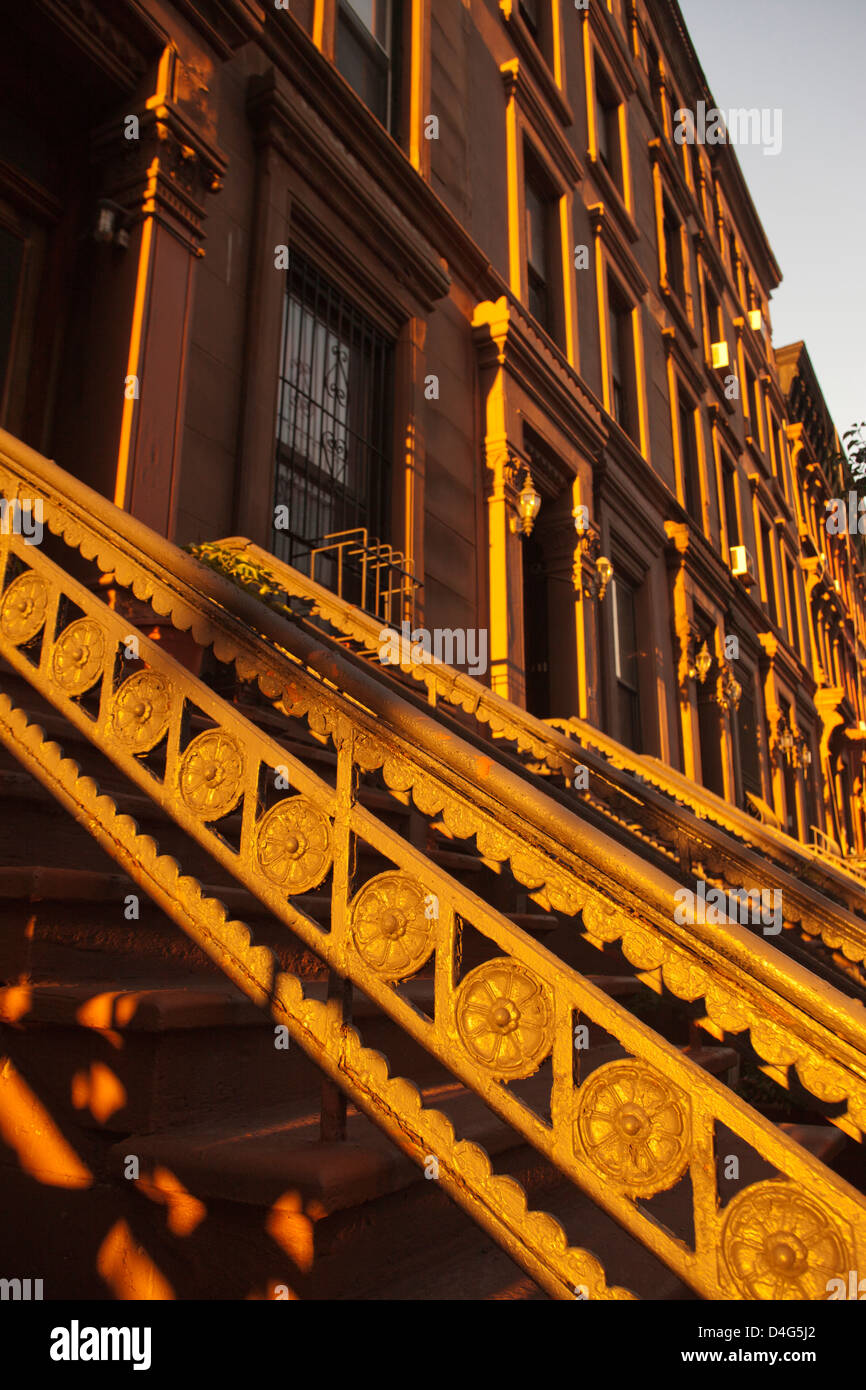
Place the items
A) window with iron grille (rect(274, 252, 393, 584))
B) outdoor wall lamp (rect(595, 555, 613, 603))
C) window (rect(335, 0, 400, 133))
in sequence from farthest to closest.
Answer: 1. outdoor wall lamp (rect(595, 555, 613, 603))
2. window (rect(335, 0, 400, 133))
3. window with iron grille (rect(274, 252, 393, 584))

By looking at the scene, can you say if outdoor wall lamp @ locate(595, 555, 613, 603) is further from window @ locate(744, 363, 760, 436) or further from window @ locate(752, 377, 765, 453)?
window @ locate(752, 377, 765, 453)

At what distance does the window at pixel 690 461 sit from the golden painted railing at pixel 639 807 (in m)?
→ 11.9

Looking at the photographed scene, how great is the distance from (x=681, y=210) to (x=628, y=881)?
19.7m

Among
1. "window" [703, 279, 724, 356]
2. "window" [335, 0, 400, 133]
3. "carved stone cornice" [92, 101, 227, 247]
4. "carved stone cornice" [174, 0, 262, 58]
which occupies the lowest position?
"carved stone cornice" [92, 101, 227, 247]

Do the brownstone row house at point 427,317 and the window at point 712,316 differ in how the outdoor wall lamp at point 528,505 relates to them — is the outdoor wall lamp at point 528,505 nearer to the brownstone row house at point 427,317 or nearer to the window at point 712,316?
the brownstone row house at point 427,317

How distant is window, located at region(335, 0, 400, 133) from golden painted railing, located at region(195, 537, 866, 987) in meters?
6.28

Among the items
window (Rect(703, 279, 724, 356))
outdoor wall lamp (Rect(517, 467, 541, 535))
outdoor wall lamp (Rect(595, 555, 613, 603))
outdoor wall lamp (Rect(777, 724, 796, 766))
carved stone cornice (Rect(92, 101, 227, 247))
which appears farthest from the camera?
outdoor wall lamp (Rect(777, 724, 796, 766))

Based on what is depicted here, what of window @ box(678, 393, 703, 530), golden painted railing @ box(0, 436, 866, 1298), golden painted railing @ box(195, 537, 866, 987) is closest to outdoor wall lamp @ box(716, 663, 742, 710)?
window @ box(678, 393, 703, 530)

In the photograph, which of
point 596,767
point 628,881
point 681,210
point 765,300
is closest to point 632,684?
point 596,767

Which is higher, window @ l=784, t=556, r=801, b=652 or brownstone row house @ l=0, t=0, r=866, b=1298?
window @ l=784, t=556, r=801, b=652

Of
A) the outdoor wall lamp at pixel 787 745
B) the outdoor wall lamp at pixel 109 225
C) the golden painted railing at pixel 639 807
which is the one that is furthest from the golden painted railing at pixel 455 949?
the outdoor wall lamp at pixel 787 745

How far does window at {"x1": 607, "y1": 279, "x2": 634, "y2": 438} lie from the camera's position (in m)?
14.2

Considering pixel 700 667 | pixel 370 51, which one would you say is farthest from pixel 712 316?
pixel 370 51

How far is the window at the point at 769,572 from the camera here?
21.2 metres
